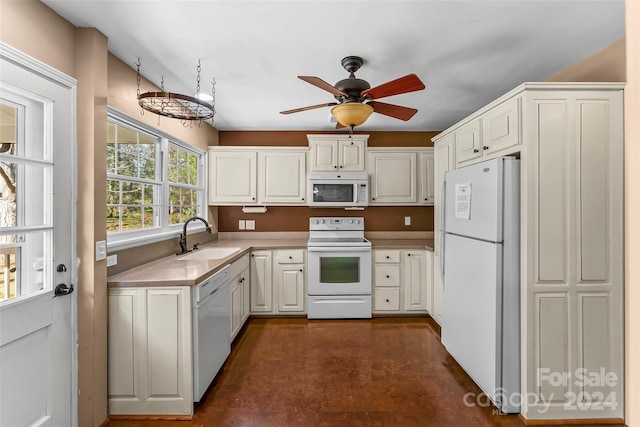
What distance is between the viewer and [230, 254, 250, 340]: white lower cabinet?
258 centimetres

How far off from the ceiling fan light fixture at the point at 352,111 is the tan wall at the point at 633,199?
141cm

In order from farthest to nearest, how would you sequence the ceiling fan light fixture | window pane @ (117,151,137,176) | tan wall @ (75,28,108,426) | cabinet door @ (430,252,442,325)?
cabinet door @ (430,252,442,325)
window pane @ (117,151,137,176)
the ceiling fan light fixture
tan wall @ (75,28,108,426)

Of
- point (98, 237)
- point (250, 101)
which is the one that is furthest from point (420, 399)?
point (250, 101)

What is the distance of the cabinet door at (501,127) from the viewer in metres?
1.73

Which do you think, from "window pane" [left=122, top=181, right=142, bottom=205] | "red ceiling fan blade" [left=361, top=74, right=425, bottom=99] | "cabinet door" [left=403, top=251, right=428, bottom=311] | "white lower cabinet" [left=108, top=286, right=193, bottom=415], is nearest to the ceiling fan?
"red ceiling fan blade" [left=361, top=74, right=425, bottom=99]

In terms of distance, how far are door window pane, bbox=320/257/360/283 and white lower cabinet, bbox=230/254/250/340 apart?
0.85 metres

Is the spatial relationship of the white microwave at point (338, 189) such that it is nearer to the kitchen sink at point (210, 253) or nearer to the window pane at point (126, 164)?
the kitchen sink at point (210, 253)

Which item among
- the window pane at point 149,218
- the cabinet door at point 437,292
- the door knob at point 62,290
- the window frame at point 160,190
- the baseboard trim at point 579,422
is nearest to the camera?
the door knob at point 62,290

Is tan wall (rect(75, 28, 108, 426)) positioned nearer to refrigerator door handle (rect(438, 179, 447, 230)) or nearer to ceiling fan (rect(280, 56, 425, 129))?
ceiling fan (rect(280, 56, 425, 129))

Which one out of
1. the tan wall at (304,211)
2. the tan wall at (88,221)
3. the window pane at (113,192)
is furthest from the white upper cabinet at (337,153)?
the tan wall at (88,221)

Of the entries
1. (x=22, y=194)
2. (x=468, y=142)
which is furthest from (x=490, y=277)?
(x=22, y=194)

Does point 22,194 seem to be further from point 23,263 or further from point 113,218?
point 113,218

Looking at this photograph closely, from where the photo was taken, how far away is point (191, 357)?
5.71 feet

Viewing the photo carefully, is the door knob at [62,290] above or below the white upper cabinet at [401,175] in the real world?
below
